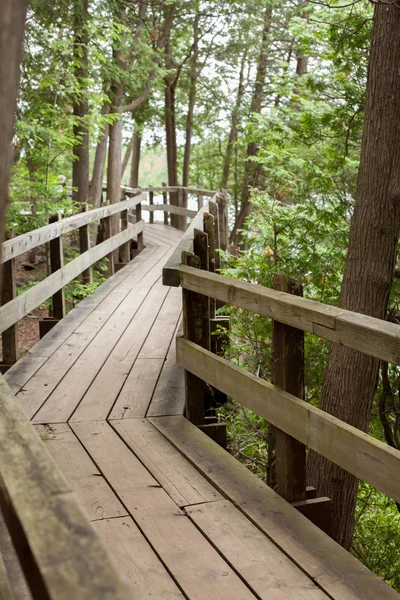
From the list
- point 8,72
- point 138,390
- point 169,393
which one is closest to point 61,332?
point 138,390

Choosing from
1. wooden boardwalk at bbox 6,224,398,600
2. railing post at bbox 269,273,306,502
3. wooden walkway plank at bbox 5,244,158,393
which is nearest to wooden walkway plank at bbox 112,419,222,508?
wooden boardwalk at bbox 6,224,398,600

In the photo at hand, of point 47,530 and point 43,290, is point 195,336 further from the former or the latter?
point 47,530

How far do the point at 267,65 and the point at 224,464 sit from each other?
22.1 m

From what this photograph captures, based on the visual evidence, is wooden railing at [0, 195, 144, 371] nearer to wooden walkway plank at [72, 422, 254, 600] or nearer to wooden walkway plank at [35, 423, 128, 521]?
wooden walkway plank at [35, 423, 128, 521]

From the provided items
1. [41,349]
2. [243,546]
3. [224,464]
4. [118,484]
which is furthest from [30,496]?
[41,349]

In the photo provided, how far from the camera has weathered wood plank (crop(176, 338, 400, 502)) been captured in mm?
2748

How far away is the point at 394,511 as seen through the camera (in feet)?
22.7

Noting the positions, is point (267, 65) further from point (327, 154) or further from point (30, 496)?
point (30, 496)

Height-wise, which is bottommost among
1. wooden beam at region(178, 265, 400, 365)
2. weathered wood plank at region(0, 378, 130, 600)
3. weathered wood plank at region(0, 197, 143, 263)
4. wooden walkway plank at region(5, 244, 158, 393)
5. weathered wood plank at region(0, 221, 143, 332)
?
wooden walkway plank at region(5, 244, 158, 393)

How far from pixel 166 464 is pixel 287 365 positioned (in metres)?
0.97

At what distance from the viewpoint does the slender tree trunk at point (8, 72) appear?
44.8 inches

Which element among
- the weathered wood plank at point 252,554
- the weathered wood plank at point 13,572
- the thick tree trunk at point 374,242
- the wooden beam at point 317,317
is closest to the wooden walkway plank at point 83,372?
the wooden beam at point 317,317

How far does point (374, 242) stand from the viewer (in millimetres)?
4695

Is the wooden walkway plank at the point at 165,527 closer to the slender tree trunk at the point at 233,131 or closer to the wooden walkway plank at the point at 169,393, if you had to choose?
the wooden walkway plank at the point at 169,393
